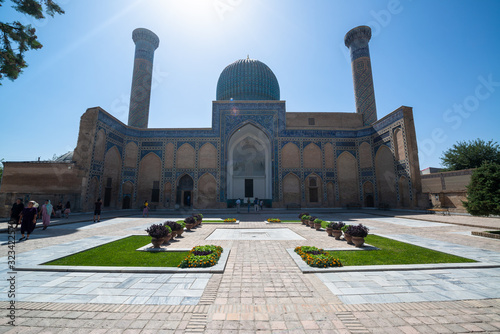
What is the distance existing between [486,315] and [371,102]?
2623cm

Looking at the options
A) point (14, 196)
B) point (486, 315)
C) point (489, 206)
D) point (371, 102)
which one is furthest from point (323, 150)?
point (14, 196)

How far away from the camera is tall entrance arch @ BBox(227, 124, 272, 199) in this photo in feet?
82.0

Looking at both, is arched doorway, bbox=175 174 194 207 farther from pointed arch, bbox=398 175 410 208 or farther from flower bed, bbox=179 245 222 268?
pointed arch, bbox=398 175 410 208

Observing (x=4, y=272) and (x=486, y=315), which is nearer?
(x=486, y=315)

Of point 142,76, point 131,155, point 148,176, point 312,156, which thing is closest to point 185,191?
point 148,176

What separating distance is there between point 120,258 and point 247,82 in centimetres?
2480

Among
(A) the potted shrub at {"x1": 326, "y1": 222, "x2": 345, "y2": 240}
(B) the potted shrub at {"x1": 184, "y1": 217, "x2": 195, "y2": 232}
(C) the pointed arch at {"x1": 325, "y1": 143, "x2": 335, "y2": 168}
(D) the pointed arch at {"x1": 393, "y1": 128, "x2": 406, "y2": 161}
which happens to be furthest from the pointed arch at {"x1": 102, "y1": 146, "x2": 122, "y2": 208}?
(D) the pointed arch at {"x1": 393, "y1": 128, "x2": 406, "y2": 161}

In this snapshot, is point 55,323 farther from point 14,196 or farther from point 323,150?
point 323,150

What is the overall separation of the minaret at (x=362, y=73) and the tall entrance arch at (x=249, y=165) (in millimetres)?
12285

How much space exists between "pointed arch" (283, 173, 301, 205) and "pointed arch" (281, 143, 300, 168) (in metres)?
1.06

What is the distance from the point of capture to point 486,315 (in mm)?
2662

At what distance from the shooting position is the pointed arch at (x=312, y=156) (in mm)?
22656

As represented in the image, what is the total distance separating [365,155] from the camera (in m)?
22.4

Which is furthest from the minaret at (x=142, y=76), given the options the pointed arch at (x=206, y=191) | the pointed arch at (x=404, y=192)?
the pointed arch at (x=404, y=192)
